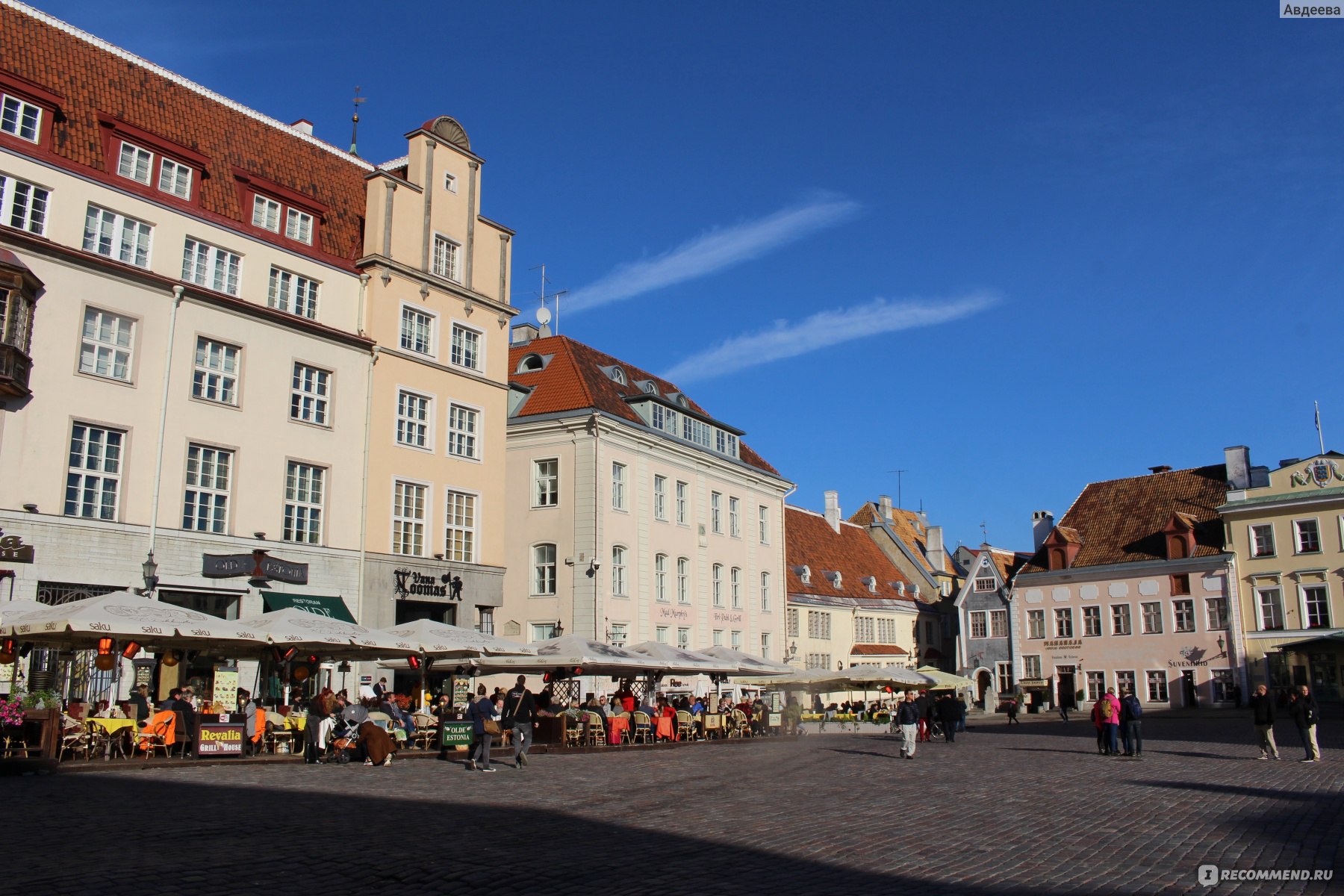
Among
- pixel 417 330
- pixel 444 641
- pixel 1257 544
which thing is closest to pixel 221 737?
pixel 444 641

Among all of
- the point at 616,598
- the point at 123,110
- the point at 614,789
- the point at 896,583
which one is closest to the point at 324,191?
the point at 123,110

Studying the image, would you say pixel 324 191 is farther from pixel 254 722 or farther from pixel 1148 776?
pixel 1148 776

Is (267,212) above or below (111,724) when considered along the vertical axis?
above

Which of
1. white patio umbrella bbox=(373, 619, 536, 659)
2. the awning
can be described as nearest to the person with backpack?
white patio umbrella bbox=(373, 619, 536, 659)

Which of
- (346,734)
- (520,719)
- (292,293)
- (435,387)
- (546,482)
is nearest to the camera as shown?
(520,719)

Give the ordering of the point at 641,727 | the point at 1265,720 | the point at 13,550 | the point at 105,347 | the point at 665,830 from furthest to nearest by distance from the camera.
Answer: the point at 641,727
the point at 105,347
the point at 1265,720
the point at 13,550
the point at 665,830

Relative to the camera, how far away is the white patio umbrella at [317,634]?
22.4 metres

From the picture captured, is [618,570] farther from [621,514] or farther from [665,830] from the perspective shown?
[665,830]

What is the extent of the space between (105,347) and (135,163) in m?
4.96

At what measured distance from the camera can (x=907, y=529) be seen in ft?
270

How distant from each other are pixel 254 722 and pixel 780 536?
115 feet

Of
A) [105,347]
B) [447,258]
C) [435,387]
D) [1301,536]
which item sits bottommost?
[1301,536]

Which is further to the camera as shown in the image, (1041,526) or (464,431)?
(1041,526)

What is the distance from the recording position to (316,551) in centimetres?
3059
